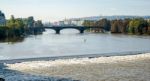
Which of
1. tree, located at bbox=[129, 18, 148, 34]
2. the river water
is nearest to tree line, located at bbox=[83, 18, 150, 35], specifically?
tree, located at bbox=[129, 18, 148, 34]

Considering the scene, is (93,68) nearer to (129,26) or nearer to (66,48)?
(66,48)

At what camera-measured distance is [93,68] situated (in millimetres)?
17953

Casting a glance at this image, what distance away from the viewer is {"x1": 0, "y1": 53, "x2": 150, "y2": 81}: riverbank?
1569 cm

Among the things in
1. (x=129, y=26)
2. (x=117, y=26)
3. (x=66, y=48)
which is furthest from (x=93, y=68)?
(x=117, y=26)

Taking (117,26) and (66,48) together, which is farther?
(117,26)

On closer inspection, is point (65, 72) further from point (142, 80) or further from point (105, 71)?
point (142, 80)

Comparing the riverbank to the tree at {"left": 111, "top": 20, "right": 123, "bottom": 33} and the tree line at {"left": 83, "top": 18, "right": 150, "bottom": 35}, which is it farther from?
the tree at {"left": 111, "top": 20, "right": 123, "bottom": 33}

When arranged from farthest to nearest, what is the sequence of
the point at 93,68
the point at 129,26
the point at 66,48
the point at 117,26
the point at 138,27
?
the point at 117,26, the point at 129,26, the point at 138,27, the point at 66,48, the point at 93,68

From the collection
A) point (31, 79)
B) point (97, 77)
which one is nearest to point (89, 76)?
point (97, 77)

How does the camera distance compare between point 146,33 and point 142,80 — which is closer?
point 142,80

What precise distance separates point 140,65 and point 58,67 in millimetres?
4012

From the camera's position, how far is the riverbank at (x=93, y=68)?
51.5 feet

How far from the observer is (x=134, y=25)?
6856 centimetres

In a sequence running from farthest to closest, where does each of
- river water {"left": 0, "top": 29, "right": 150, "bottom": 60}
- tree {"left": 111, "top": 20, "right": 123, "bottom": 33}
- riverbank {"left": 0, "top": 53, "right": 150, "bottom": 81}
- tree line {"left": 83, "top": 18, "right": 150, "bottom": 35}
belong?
1. tree {"left": 111, "top": 20, "right": 123, "bottom": 33}
2. tree line {"left": 83, "top": 18, "right": 150, "bottom": 35}
3. river water {"left": 0, "top": 29, "right": 150, "bottom": 60}
4. riverbank {"left": 0, "top": 53, "right": 150, "bottom": 81}
